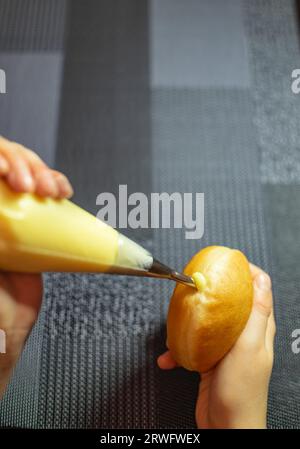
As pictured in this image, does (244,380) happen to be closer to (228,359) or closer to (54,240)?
(228,359)

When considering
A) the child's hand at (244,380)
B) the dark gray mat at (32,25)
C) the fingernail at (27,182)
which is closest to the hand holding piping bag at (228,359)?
the child's hand at (244,380)

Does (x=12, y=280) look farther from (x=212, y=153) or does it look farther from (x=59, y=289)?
(x=212, y=153)

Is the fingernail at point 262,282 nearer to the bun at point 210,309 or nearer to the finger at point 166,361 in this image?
the bun at point 210,309

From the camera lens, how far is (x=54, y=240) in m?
0.51

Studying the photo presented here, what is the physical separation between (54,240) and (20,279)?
0.55ft

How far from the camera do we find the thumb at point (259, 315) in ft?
2.42

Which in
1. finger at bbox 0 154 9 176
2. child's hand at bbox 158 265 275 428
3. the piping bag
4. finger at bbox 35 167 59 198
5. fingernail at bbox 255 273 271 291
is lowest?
child's hand at bbox 158 265 275 428

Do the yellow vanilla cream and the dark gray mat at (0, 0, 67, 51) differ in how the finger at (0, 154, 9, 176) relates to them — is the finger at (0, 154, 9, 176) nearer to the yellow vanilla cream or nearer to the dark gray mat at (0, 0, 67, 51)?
the yellow vanilla cream

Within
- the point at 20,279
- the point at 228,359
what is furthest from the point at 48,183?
the point at 228,359

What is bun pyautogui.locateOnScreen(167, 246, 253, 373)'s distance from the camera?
65 centimetres

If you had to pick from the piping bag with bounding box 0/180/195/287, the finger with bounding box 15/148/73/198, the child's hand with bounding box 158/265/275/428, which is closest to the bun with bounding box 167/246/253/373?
the child's hand with bounding box 158/265/275/428

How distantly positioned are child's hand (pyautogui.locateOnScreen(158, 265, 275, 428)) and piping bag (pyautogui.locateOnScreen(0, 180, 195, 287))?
28cm

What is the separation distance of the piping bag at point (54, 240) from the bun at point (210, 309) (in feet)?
0.46

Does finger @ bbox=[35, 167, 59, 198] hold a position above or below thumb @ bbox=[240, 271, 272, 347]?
above
